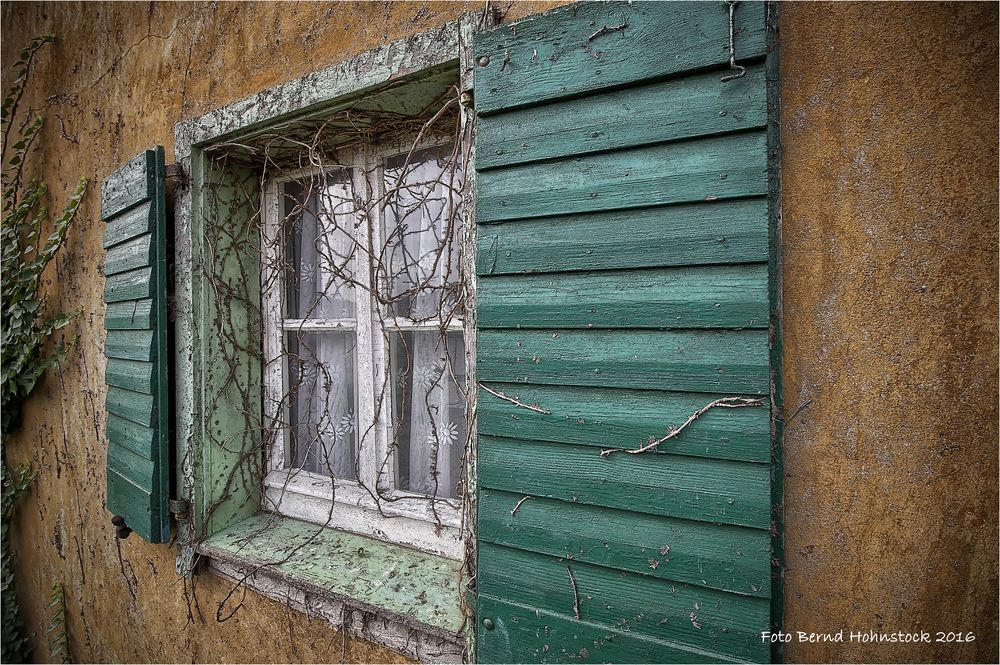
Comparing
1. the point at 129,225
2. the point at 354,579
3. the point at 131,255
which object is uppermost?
the point at 129,225

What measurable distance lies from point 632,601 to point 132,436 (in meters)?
1.94

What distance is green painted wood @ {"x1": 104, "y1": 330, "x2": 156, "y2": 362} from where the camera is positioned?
186 cm

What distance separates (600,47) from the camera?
1.08m

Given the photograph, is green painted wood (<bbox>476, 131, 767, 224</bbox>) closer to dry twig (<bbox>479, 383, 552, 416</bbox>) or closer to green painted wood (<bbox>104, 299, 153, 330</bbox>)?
dry twig (<bbox>479, 383, 552, 416</bbox>)

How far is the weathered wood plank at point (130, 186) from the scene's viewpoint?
1859 millimetres

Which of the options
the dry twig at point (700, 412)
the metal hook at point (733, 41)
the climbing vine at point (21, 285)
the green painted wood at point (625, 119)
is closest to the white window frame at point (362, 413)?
the green painted wood at point (625, 119)

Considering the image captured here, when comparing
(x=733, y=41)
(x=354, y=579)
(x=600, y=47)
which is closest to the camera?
(x=733, y=41)

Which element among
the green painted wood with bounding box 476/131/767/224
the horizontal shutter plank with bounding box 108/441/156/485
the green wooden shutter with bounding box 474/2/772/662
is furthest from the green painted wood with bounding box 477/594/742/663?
the horizontal shutter plank with bounding box 108/441/156/485

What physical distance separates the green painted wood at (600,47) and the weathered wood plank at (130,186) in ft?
4.56

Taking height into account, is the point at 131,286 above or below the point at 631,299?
above

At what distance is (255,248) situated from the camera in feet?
6.75

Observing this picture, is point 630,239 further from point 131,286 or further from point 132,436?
point 132,436

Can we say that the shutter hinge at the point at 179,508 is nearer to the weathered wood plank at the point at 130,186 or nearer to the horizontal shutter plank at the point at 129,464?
the horizontal shutter plank at the point at 129,464

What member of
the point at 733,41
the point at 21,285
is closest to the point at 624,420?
the point at 733,41
